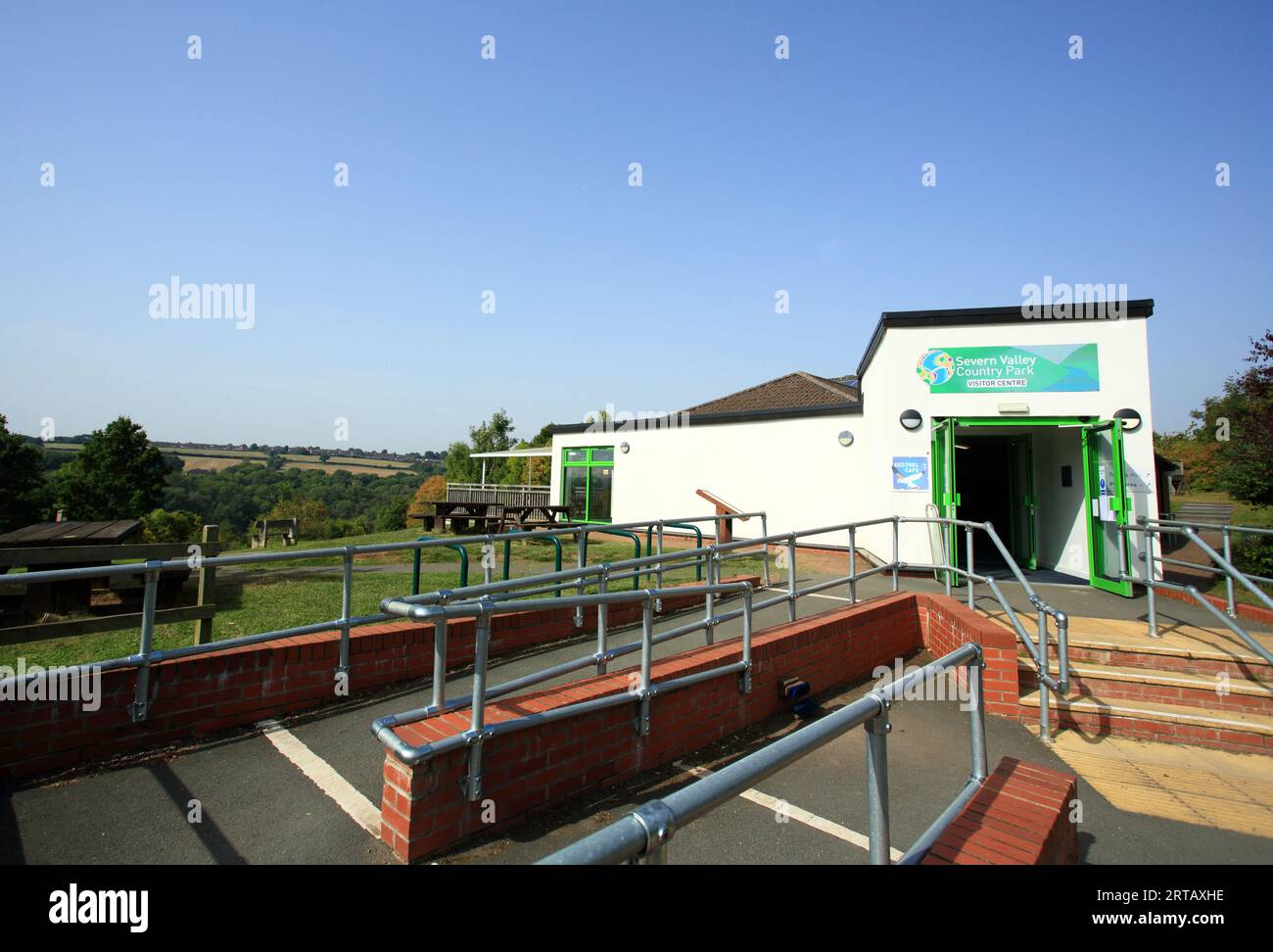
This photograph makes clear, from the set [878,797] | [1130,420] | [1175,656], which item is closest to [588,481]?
[1130,420]

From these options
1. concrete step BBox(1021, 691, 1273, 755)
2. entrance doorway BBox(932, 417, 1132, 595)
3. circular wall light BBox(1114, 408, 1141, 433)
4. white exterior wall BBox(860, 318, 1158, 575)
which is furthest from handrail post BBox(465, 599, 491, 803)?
circular wall light BBox(1114, 408, 1141, 433)

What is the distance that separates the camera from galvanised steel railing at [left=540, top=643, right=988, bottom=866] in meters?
1.08

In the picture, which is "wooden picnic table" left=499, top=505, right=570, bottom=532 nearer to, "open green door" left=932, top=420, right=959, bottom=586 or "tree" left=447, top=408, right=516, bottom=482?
"open green door" left=932, top=420, right=959, bottom=586

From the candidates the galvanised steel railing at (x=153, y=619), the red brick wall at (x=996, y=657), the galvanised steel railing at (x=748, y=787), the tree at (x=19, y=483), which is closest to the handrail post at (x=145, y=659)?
the galvanised steel railing at (x=153, y=619)

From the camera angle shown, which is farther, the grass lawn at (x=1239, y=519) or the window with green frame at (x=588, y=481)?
the window with green frame at (x=588, y=481)

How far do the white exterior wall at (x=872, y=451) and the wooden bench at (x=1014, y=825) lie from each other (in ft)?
25.2

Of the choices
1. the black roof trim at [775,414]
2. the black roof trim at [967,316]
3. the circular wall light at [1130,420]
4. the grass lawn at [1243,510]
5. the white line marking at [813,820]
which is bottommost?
the white line marking at [813,820]

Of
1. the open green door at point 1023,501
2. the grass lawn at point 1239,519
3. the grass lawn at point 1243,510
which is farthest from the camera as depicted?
the grass lawn at point 1243,510

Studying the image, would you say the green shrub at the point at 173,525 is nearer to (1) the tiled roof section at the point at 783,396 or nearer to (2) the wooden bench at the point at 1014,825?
(1) the tiled roof section at the point at 783,396

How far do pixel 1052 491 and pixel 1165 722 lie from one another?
6710 mm

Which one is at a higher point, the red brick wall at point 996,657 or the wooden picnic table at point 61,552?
the wooden picnic table at point 61,552

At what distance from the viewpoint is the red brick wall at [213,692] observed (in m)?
3.37
